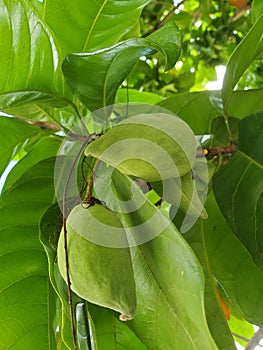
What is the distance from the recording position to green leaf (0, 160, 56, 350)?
2.39ft

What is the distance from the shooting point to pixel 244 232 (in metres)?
0.73

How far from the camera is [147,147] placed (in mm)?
547

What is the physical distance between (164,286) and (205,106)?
37 centimetres

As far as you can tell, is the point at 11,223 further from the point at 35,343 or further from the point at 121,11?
the point at 121,11

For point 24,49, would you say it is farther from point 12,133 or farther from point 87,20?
point 12,133

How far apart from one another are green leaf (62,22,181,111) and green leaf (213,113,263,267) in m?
0.20

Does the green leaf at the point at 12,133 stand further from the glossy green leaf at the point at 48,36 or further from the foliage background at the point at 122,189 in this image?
the glossy green leaf at the point at 48,36

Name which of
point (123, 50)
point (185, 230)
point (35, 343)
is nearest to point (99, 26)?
point (123, 50)

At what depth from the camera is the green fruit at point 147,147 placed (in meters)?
0.55

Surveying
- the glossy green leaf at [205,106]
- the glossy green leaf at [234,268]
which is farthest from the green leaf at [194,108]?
the glossy green leaf at [234,268]

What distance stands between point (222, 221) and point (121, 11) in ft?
1.01

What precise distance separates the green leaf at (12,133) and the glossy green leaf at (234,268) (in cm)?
28

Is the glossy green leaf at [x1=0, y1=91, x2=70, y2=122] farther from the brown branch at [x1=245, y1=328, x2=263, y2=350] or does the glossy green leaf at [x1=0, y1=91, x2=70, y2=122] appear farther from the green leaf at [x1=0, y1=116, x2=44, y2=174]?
the brown branch at [x1=245, y1=328, x2=263, y2=350]

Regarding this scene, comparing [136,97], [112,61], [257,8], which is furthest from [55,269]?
[257,8]
